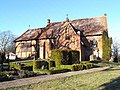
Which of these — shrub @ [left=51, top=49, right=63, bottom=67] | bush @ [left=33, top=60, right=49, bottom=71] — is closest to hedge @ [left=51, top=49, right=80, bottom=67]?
shrub @ [left=51, top=49, right=63, bottom=67]

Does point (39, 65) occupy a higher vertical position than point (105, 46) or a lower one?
lower

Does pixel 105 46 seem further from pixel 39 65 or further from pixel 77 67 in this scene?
pixel 39 65

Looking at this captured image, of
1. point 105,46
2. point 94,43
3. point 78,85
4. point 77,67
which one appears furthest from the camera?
point 94,43

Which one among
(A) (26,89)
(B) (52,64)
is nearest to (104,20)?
(B) (52,64)

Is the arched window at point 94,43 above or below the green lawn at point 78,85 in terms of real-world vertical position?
above

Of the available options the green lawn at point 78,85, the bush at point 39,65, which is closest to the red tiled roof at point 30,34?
the bush at point 39,65

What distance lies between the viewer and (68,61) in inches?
1512

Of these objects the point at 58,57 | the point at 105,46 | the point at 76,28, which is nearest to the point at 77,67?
the point at 58,57

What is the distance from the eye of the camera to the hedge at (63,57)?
122ft

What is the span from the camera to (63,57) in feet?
123

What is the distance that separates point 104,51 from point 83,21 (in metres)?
11.2

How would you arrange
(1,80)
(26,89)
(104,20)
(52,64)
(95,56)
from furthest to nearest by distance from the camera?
1. (104,20)
2. (95,56)
3. (52,64)
4. (1,80)
5. (26,89)

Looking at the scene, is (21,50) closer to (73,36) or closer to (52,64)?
(73,36)

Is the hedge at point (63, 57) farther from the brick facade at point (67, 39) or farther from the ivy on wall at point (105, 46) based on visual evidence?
the ivy on wall at point (105, 46)
